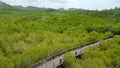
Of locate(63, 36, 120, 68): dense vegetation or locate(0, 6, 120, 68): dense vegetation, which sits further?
locate(0, 6, 120, 68): dense vegetation

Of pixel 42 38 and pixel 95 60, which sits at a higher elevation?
pixel 95 60

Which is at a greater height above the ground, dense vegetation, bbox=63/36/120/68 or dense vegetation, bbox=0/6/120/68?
dense vegetation, bbox=63/36/120/68

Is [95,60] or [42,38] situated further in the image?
[42,38]

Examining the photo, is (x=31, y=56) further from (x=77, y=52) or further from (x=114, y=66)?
(x=114, y=66)

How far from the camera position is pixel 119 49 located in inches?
2574

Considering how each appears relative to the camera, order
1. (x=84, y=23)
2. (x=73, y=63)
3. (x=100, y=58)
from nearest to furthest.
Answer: (x=73, y=63) → (x=100, y=58) → (x=84, y=23)

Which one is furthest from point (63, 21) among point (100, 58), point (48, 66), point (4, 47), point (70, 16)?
point (48, 66)

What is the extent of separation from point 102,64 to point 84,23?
98.6 m

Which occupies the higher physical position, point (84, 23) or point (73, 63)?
point (73, 63)

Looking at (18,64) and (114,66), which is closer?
(18,64)

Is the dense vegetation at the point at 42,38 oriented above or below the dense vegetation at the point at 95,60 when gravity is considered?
below

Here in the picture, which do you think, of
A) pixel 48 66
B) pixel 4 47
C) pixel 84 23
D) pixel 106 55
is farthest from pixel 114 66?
pixel 84 23

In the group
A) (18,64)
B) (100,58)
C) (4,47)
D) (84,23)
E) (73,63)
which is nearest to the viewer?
(73,63)

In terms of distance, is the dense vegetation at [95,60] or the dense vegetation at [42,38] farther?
the dense vegetation at [42,38]
